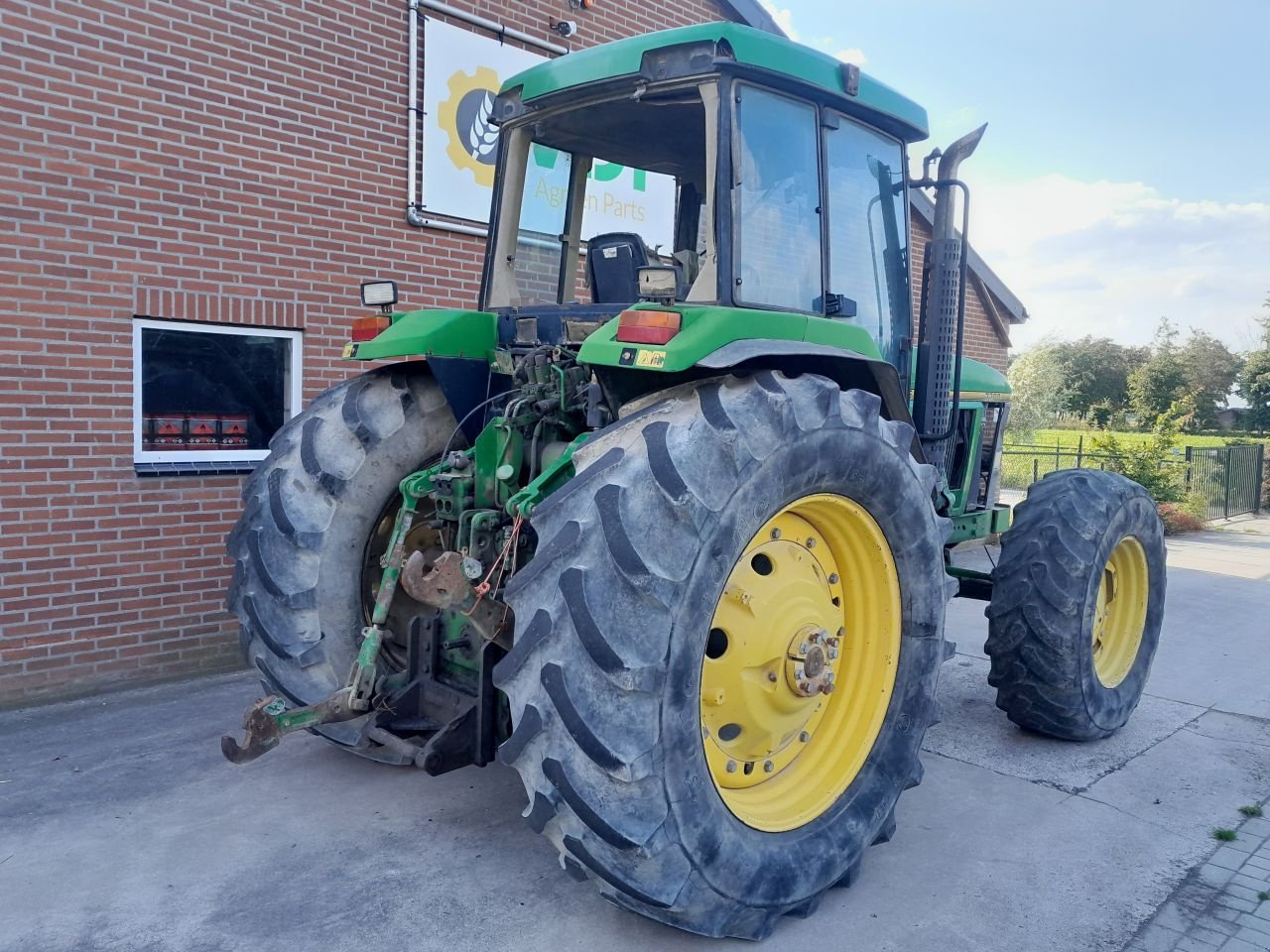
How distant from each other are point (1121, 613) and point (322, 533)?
12.8 feet

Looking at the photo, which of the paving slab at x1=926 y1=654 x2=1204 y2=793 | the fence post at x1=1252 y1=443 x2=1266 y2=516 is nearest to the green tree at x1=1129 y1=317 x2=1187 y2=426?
the fence post at x1=1252 y1=443 x2=1266 y2=516

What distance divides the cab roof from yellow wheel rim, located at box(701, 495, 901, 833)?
1.45 m

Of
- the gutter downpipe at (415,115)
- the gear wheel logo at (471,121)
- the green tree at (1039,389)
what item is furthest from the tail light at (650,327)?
the green tree at (1039,389)

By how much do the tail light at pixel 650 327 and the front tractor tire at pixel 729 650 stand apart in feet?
0.66

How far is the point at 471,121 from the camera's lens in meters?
6.42

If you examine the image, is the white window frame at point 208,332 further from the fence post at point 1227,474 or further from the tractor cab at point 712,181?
the fence post at point 1227,474

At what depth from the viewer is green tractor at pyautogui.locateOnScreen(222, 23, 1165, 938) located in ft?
8.06

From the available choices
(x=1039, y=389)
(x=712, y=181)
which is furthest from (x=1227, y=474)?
(x=1039, y=389)

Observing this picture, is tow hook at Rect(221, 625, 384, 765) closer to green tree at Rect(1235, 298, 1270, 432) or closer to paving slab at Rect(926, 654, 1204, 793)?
paving slab at Rect(926, 654, 1204, 793)

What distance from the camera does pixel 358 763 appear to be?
161 inches

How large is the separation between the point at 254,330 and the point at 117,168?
1.07 metres

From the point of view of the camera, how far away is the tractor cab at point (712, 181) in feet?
10.2

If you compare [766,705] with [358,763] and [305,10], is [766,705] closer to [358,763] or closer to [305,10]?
[358,763]

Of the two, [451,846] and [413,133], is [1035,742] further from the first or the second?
[413,133]
